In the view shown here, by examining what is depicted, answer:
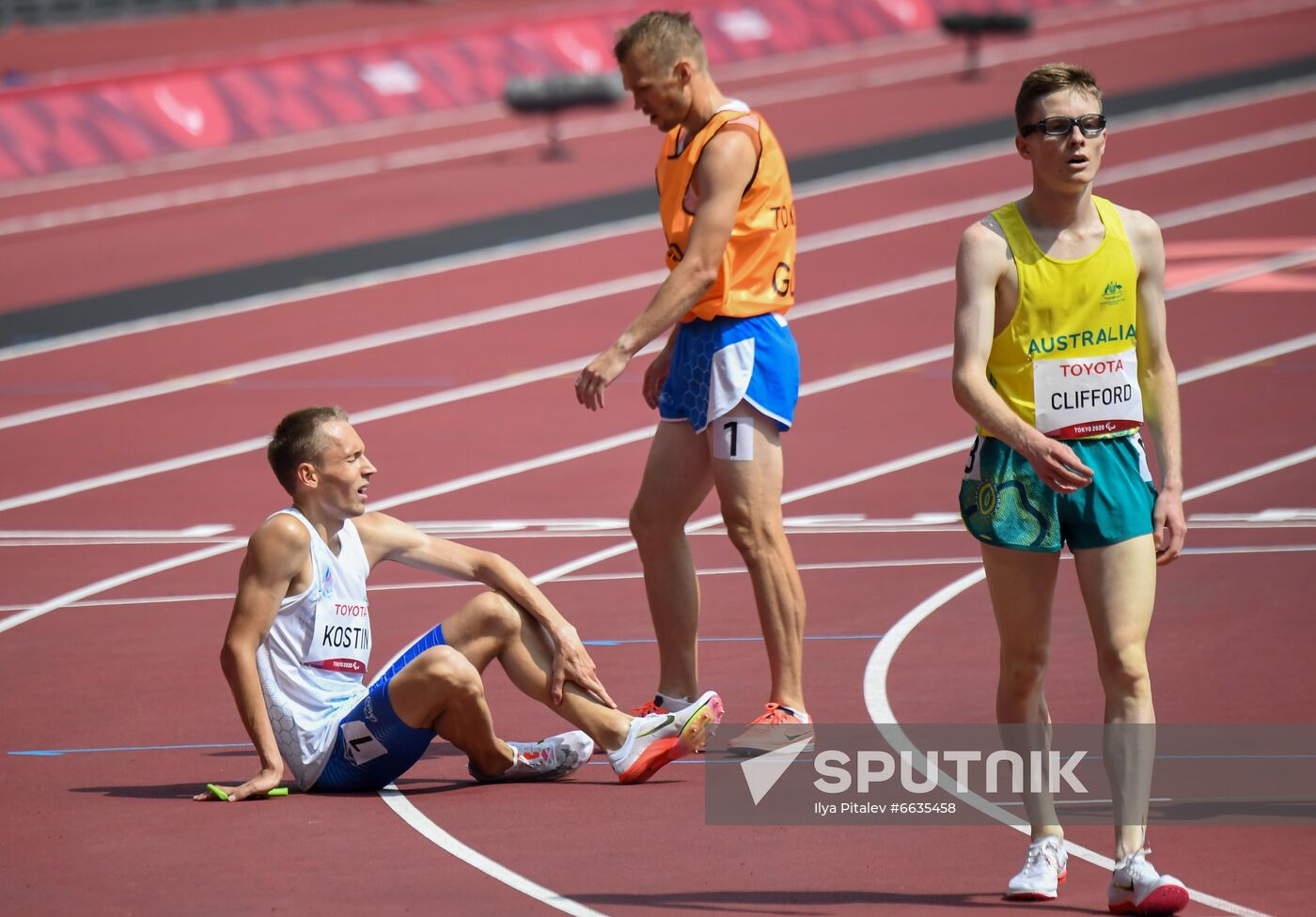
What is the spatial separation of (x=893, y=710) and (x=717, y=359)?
4.61ft

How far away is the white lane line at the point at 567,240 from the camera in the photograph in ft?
59.9

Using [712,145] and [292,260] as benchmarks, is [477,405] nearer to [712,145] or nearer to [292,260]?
[292,260]

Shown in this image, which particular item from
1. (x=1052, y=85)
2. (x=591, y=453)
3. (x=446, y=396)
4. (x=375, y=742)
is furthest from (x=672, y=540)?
(x=446, y=396)

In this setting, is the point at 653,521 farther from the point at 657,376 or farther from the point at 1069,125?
the point at 1069,125

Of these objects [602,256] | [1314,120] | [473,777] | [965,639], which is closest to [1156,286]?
[473,777]

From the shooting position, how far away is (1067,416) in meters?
5.34

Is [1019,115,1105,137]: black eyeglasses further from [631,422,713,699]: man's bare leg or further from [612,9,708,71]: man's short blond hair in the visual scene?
[631,422,713,699]: man's bare leg

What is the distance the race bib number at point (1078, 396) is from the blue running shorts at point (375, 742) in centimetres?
218

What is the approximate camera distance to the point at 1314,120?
2627 cm

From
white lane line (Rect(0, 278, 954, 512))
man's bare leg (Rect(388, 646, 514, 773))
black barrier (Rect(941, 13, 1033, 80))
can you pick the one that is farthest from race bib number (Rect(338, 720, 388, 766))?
black barrier (Rect(941, 13, 1033, 80))

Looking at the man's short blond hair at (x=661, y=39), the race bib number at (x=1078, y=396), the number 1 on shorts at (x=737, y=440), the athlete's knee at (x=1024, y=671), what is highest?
the man's short blond hair at (x=661, y=39)

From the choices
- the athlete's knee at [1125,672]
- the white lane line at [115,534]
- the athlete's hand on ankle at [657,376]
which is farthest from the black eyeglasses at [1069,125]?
the white lane line at [115,534]

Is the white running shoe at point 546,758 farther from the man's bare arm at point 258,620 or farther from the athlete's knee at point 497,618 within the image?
the man's bare arm at point 258,620

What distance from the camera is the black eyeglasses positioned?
5258 mm
